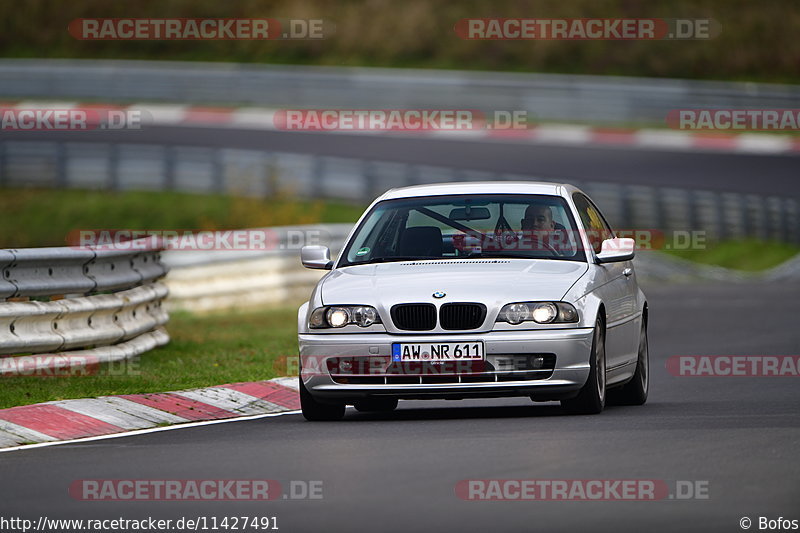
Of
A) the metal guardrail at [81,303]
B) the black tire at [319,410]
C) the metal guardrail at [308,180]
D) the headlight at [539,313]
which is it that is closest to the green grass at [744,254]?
the metal guardrail at [308,180]

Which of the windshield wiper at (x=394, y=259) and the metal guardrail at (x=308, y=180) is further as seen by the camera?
the metal guardrail at (x=308, y=180)

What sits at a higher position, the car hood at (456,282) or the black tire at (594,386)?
the car hood at (456,282)

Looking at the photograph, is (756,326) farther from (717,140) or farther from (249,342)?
(717,140)

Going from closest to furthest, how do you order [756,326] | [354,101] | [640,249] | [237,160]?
[756,326] → [640,249] → [237,160] → [354,101]

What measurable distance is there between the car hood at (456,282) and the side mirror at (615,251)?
0.20m

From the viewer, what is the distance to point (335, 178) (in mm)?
32344

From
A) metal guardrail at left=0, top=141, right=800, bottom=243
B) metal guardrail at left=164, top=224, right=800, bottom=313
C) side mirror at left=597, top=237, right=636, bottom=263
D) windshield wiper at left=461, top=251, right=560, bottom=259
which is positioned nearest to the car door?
side mirror at left=597, top=237, right=636, bottom=263

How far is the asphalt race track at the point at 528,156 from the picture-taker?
34.7 m

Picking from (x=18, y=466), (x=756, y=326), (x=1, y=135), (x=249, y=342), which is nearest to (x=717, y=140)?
(x=1, y=135)

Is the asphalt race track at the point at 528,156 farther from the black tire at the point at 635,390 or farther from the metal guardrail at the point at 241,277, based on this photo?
the black tire at the point at 635,390

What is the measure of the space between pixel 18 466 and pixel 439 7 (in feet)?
137

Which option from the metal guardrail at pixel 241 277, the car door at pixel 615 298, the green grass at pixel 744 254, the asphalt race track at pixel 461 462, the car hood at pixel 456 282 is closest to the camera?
the asphalt race track at pixel 461 462

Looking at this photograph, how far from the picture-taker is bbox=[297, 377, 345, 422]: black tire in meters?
11.5

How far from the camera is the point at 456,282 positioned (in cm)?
1124
